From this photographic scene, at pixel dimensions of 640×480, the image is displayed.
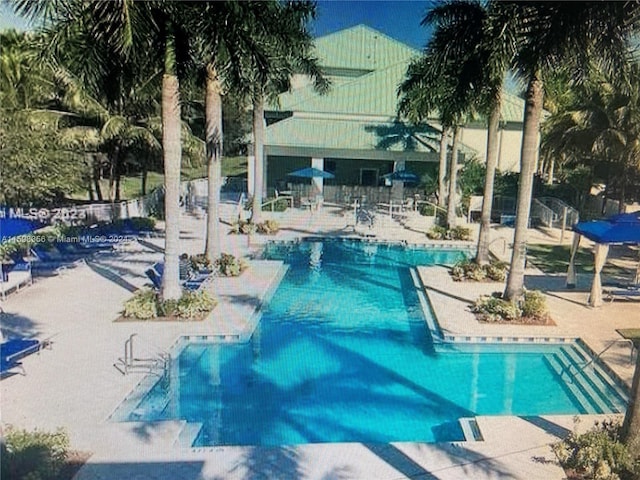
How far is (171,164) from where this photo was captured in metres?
13.1

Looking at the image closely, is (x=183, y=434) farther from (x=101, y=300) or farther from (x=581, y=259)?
→ (x=581, y=259)

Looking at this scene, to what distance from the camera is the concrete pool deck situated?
286 inches

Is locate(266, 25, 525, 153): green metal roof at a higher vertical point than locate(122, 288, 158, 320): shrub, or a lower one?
higher

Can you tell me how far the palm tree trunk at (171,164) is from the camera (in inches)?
491

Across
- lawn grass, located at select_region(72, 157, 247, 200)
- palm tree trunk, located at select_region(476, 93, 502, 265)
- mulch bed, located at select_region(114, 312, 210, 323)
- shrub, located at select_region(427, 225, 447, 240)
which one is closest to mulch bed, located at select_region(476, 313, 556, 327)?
palm tree trunk, located at select_region(476, 93, 502, 265)

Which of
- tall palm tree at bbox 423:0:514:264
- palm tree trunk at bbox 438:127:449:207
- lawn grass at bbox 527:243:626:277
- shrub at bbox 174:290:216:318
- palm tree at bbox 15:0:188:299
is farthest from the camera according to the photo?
palm tree trunk at bbox 438:127:449:207

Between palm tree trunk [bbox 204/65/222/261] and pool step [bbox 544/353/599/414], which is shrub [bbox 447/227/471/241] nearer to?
palm tree trunk [bbox 204/65/222/261]

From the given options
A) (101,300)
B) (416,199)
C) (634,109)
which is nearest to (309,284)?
(101,300)

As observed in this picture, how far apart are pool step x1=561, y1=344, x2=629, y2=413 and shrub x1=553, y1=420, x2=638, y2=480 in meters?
2.17

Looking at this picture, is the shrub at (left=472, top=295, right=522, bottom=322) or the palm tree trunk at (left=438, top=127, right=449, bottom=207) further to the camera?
the palm tree trunk at (left=438, top=127, right=449, bottom=207)

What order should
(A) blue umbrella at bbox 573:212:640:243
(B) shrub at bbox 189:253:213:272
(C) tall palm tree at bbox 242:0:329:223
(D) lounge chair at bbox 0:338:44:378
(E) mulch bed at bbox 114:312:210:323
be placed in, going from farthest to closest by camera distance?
1. (B) shrub at bbox 189:253:213:272
2. (A) blue umbrella at bbox 573:212:640:243
3. (E) mulch bed at bbox 114:312:210:323
4. (C) tall palm tree at bbox 242:0:329:223
5. (D) lounge chair at bbox 0:338:44:378

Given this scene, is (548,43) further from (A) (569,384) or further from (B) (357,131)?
(B) (357,131)

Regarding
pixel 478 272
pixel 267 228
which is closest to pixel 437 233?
pixel 478 272

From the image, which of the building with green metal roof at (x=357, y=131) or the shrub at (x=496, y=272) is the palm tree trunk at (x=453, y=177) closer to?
the shrub at (x=496, y=272)
